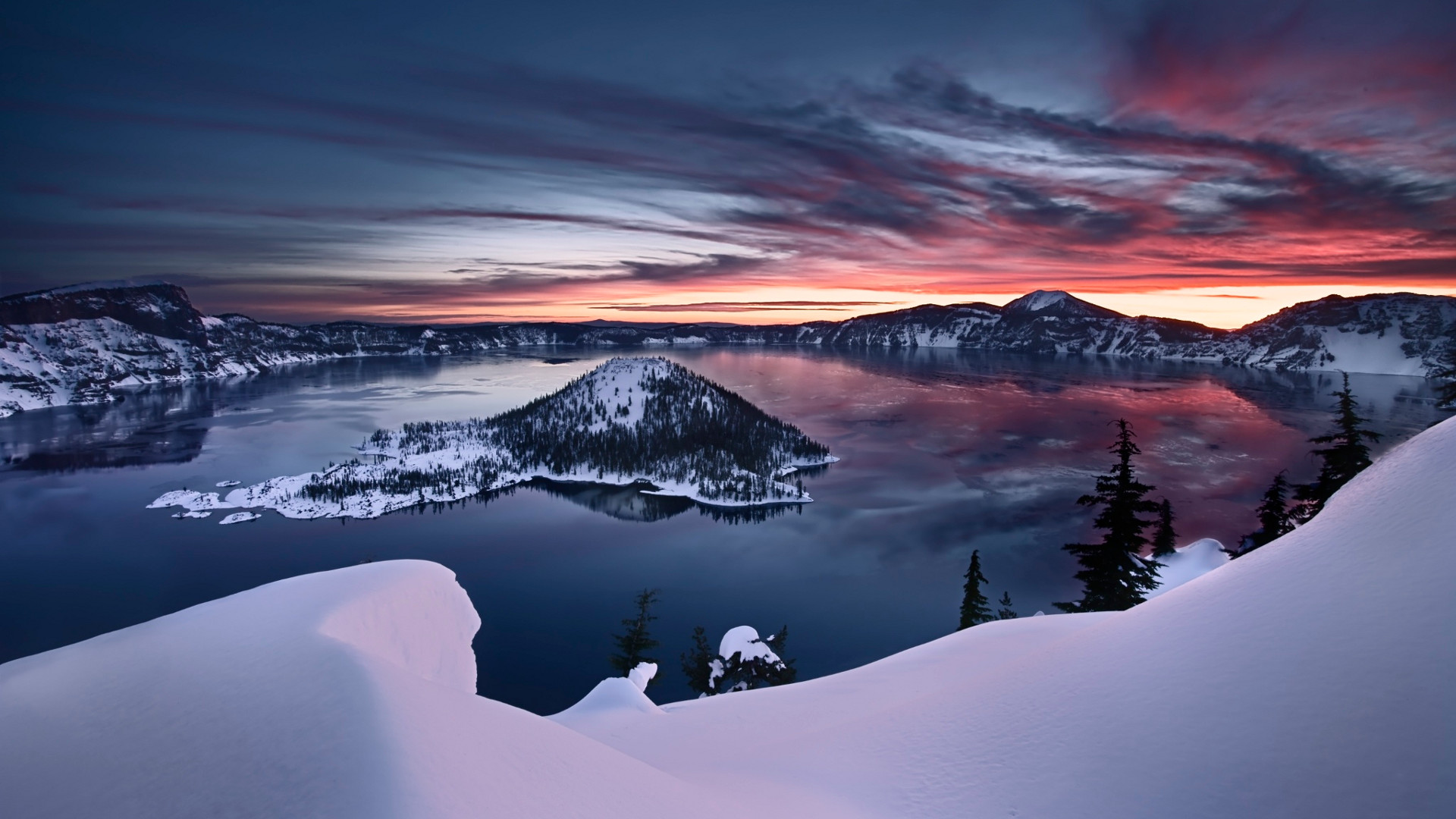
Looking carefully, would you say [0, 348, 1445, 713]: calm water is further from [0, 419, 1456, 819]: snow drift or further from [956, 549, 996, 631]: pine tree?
[0, 419, 1456, 819]: snow drift

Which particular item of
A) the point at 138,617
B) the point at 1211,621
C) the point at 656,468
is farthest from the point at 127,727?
the point at 656,468

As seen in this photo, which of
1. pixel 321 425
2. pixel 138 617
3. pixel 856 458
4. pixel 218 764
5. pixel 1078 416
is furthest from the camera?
pixel 321 425

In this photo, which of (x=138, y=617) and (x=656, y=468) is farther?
(x=656, y=468)

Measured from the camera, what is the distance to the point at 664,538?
77.8 meters

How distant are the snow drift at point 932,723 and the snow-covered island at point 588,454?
83.6m

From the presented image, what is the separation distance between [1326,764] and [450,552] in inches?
3105

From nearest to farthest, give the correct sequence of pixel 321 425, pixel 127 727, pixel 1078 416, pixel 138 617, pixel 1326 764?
pixel 1326 764 < pixel 127 727 < pixel 138 617 < pixel 1078 416 < pixel 321 425

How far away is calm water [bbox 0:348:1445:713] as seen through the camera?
52594mm

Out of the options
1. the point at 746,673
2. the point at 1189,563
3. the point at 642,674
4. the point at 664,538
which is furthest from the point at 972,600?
the point at 664,538

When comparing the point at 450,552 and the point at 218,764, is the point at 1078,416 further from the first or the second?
the point at 218,764

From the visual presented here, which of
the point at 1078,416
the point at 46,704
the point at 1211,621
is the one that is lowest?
the point at 1078,416

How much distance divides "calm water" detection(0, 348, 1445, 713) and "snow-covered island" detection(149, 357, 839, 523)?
5.90 metres

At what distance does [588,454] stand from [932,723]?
117m

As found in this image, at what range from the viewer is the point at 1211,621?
7457 millimetres
